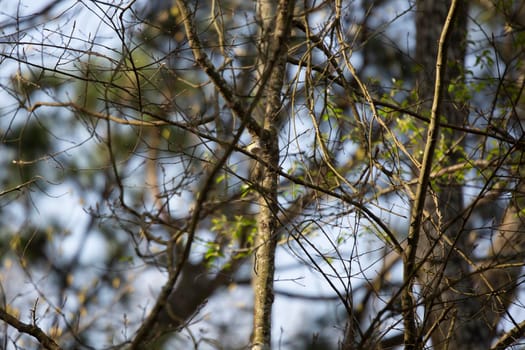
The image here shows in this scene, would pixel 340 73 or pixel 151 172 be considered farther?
pixel 151 172

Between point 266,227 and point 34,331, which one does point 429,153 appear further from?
point 34,331

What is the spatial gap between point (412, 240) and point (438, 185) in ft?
6.63

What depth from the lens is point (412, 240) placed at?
1.93m

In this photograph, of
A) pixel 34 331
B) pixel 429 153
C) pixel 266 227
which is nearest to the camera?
pixel 429 153

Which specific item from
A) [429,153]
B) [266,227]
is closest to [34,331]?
[266,227]

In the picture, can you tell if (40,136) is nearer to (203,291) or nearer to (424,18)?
(203,291)

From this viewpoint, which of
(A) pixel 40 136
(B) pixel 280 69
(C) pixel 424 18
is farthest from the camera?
(A) pixel 40 136

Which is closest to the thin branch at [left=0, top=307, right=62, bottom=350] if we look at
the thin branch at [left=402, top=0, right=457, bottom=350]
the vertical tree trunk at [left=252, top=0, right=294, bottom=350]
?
the vertical tree trunk at [left=252, top=0, right=294, bottom=350]

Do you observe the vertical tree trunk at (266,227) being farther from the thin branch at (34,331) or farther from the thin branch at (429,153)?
the thin branch at (34,331)

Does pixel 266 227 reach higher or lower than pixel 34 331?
higher

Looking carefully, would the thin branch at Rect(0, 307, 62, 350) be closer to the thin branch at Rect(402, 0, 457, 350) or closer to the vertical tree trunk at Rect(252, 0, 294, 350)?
the vertical tree trunk at Rect(252, 0, 294, 350)

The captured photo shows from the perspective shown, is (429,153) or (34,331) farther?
(34,331)

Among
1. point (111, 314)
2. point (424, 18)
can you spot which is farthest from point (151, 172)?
point (424, 18)

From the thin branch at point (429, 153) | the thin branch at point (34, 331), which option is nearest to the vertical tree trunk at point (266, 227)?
the thin branch at point (429, 153)
